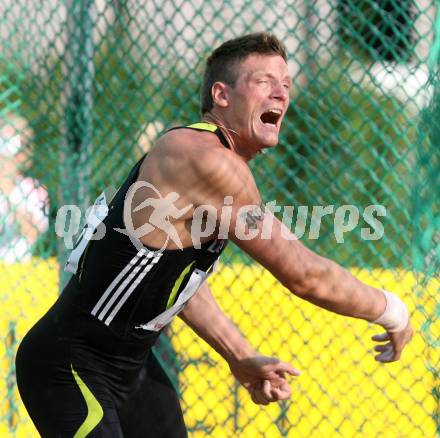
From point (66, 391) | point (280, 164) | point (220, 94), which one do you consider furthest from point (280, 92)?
point (66, 391)

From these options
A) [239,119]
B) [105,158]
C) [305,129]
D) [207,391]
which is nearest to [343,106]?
[305,129]

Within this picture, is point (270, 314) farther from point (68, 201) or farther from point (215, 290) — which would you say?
point (68, 201)

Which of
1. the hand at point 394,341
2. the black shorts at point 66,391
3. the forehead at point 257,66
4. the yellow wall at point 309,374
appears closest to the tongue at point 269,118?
the forehead at point 257,66

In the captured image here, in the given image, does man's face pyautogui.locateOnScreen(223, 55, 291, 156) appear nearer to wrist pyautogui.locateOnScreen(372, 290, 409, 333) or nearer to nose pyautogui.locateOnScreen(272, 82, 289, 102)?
nose pyautogui.locateOnScreen(272, 82, 289, 102)

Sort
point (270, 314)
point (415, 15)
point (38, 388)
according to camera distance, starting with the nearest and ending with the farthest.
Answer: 1. point (38, 388)
2. point (415, 15)
3. point (270, 314)

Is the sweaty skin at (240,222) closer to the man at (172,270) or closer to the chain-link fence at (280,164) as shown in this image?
the man at (172,270)

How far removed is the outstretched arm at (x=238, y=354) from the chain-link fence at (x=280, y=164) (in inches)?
30.4

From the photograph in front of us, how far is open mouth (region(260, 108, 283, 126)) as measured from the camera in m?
2.73

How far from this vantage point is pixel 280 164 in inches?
147

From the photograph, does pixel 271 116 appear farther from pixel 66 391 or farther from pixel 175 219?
pixel 66 391

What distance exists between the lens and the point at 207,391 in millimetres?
4051

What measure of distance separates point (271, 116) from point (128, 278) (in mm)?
711

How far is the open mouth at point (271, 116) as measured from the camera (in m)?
2.73

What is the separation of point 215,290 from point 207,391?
1.57 ft
